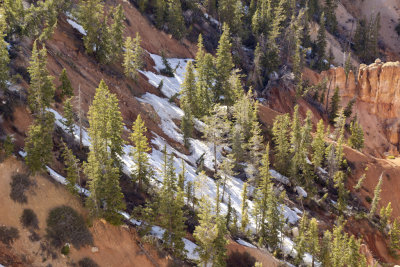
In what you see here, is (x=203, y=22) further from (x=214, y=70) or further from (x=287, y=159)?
(x=287, y=159)

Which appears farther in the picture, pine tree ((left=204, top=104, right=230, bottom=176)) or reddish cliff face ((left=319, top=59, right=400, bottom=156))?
reddish cliff face ((left=319, top=59, right=400, bottom=156))

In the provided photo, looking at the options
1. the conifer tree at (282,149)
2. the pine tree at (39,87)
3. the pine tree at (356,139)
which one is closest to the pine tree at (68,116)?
the pine tree at (39,87)

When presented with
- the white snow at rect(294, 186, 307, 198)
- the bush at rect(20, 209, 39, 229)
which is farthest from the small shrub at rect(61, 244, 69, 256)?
the white snow at rect(294, 186, 307, 198)

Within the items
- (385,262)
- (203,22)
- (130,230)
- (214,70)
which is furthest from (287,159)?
(203,22)

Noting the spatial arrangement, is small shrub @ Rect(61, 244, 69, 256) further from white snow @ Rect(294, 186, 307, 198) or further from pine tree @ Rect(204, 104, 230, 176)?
white snow @ Rect(294, 186, 307, 198)

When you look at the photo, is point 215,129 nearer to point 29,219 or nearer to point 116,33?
point 116,33

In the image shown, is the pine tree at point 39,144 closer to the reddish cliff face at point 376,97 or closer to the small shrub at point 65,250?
the small shrub at point 65,250
